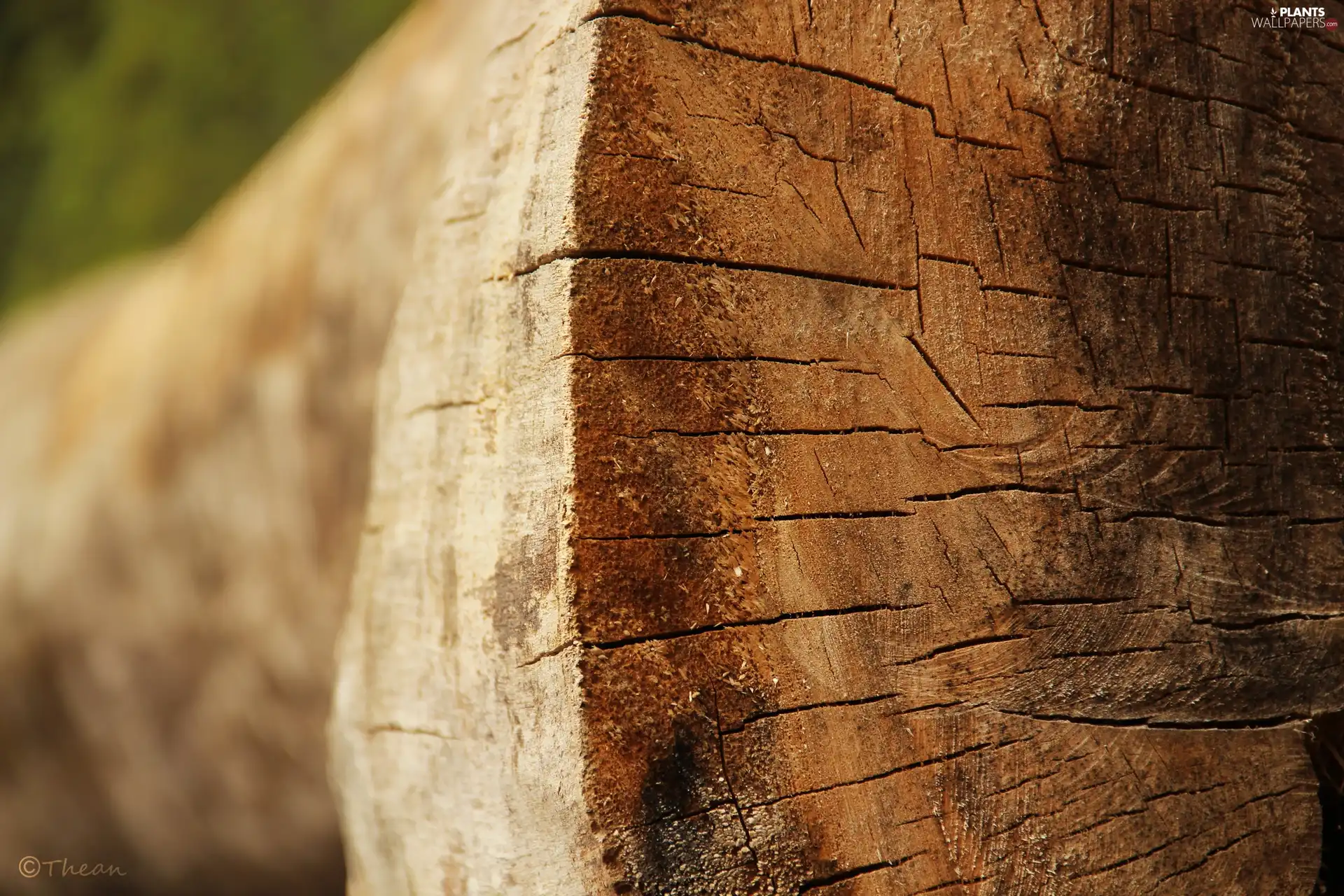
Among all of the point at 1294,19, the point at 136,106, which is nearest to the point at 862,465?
the point at 1294,19

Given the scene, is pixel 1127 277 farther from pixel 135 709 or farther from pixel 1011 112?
pixel 135 709

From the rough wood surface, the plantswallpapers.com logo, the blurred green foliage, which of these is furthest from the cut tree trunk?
the blurred green foliage

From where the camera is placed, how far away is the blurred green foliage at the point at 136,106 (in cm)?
393

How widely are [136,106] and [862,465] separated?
4281 millimetres

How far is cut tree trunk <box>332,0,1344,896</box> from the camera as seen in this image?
783mm

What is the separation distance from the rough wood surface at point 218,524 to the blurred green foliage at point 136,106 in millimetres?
1528

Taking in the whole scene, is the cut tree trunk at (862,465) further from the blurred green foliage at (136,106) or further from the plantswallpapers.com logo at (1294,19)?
the blurred green foliage at (136,106)

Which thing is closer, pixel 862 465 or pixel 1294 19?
pixel 862 465

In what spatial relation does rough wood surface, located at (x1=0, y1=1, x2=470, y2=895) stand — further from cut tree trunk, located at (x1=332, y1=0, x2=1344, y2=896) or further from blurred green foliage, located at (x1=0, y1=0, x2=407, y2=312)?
blurred green foliage, located at (x1=0, y1=0, x2=407, y2=312)

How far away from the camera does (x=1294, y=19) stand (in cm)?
111

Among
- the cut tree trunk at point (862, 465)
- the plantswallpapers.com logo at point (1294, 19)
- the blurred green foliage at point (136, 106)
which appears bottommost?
the cut tree trunk at point (862, 465)

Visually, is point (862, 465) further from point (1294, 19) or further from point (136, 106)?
point (136, 106)

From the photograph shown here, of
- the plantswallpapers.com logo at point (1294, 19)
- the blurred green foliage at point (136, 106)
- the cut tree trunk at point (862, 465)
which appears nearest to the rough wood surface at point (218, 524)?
the cut tree trunk at point (862, 465)

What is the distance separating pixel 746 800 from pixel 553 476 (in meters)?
0.28
